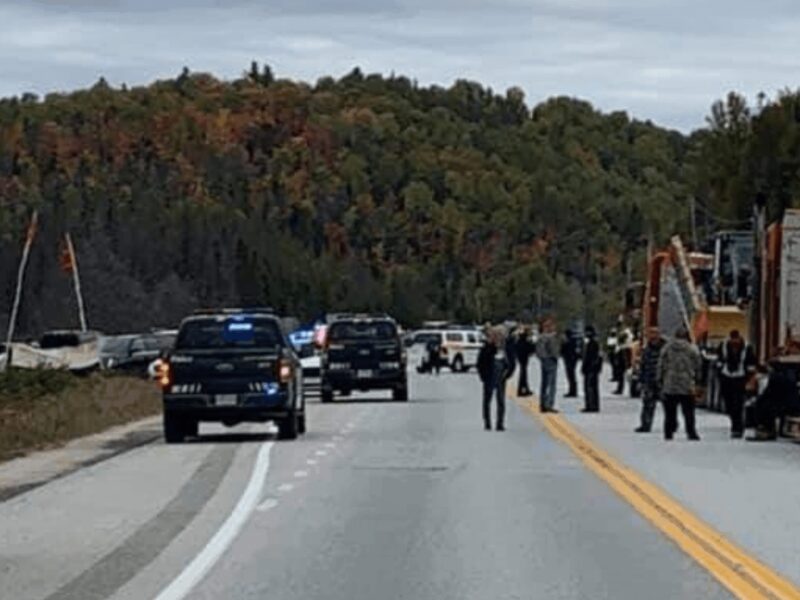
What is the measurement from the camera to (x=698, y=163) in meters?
88.9

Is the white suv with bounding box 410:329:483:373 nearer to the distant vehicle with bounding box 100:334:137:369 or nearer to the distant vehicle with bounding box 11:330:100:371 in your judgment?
the distant vehicle with bounding box 100:334:137:369

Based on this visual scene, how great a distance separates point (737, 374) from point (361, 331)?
17.8 metres

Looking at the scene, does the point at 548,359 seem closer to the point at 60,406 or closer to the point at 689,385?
the point at 689,385

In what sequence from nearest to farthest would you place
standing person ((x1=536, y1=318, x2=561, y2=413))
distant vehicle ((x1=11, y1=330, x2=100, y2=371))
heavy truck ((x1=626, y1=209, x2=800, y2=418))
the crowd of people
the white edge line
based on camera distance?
the white edge line, the crowd of people, heavy truck ((x1=626, y1=209, x2=800, y2=418)), standing person ((x1=536, y1=318, x2=561, y2=413)), distant vehicle ((x1=11, y1=330, x2=100, y2=371))

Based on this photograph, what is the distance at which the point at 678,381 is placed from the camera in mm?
34344

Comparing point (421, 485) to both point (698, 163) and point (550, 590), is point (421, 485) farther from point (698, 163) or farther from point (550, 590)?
point (698, 163)

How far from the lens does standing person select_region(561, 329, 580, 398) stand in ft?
171

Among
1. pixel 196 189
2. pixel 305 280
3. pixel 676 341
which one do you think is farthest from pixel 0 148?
pixel 676 341

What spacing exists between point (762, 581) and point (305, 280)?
4335 inches

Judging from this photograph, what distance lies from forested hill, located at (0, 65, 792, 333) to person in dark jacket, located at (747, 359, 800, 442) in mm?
90200

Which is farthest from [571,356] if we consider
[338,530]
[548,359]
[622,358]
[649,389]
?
[338,530]

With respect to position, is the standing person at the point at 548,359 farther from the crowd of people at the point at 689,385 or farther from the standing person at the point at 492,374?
the standing person at the point at 492,374

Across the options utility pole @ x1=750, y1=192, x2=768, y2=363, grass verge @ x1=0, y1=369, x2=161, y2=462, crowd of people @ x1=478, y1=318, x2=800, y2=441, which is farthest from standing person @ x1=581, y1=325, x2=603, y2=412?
grass verge @ x1=0, y1=369, x2=161, y2=462

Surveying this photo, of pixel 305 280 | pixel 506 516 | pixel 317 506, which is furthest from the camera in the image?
pixel 305 280
